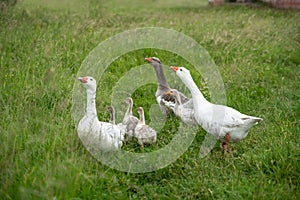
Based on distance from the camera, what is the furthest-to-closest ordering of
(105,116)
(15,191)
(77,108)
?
(105,116)
(77,108)
(15,191)

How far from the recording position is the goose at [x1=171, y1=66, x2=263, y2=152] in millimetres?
4703

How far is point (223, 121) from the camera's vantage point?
4.76 m

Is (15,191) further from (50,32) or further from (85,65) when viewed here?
(50,32)

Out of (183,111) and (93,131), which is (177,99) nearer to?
(183,111)

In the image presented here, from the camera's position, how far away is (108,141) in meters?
4.52

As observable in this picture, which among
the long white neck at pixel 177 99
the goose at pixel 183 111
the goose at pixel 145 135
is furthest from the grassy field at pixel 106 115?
the long white neck at pixel 177 99

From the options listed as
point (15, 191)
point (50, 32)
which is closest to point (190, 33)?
point (50, 32)

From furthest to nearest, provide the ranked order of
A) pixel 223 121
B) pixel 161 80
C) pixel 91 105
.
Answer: pixel 161 80, pixel 223 121, pixel 91 105

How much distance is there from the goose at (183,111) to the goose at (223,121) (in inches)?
13.7

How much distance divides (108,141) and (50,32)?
506 cm

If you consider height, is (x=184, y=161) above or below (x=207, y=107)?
below

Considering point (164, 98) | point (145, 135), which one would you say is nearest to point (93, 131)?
point (145, 135)

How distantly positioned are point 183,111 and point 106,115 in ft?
3.52

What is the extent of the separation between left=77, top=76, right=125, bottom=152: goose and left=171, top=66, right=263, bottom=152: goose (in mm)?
1066
